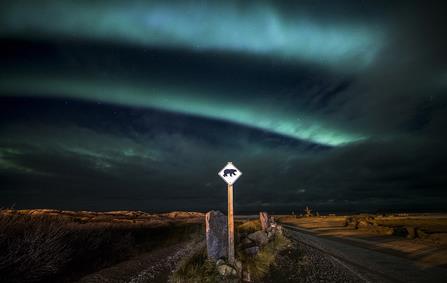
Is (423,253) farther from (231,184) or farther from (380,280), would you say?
(231,184)

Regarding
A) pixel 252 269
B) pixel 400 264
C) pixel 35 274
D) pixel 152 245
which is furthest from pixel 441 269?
pixel 152 245

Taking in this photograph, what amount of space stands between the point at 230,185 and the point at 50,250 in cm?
811

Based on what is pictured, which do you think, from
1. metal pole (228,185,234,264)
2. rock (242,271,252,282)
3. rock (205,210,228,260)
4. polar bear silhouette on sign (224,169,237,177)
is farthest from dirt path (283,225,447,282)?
polar bear silhouette on sign (224,169,237,177)

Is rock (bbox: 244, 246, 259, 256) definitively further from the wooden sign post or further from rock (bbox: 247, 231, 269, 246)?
the wooden sign post

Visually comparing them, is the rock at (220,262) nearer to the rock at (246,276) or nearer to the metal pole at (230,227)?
the metal pole at (230,227)

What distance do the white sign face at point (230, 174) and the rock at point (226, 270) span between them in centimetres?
309

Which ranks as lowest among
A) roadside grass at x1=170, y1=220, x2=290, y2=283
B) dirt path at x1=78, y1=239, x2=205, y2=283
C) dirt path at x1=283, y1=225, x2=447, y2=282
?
dirt path at x1=78, y1=239, x2=205, y2=283

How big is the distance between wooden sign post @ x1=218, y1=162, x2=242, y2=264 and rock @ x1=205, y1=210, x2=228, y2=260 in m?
0.70

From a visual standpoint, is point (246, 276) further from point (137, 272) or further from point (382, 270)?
point (137, 272)

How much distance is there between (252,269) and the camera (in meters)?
10.3

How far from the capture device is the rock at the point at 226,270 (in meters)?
9.10

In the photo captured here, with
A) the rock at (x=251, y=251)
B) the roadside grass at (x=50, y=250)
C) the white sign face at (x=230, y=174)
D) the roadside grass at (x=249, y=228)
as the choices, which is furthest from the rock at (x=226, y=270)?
the roadside grass at (x=249, y=228)

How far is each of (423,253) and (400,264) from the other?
203 inches

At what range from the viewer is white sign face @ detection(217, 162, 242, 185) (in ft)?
33.1
